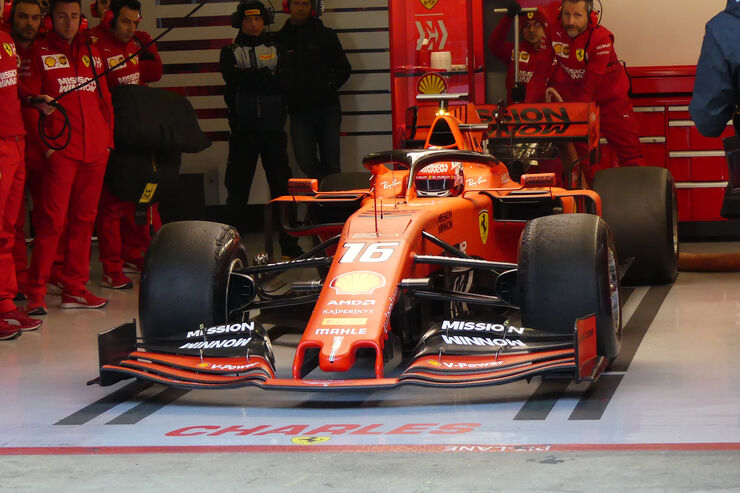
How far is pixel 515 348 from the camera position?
15.8ft

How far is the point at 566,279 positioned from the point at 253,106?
5411mm

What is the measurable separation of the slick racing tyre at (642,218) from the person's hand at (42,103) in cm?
369

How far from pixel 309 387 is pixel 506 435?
803 millimetres

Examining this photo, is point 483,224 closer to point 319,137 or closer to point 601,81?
point 601,81

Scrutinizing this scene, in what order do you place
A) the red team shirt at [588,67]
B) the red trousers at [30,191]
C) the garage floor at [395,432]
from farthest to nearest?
the red team shirt at [588,67] → the red trousers at [30,191] → the garage floor at [395,432]

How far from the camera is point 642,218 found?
764 cm

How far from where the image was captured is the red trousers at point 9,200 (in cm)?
693

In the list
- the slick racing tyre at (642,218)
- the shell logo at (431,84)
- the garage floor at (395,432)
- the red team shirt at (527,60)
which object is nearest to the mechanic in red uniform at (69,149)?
the garage floor at (395,432)

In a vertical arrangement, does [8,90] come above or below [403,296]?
above

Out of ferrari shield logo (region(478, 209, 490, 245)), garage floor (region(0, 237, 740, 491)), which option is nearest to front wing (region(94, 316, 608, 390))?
garage floor (region(0, 237, 740, 491))

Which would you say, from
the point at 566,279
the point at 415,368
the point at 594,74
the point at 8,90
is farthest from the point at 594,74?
the point at 415,368

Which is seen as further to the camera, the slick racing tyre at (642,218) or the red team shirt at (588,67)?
the red team shirt at (588,67)

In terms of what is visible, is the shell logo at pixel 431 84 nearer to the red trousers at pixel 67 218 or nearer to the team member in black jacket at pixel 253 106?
the team member in black jacket at pixel 253 106

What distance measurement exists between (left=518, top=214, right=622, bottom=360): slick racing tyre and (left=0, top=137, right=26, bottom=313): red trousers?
3.41 metres
